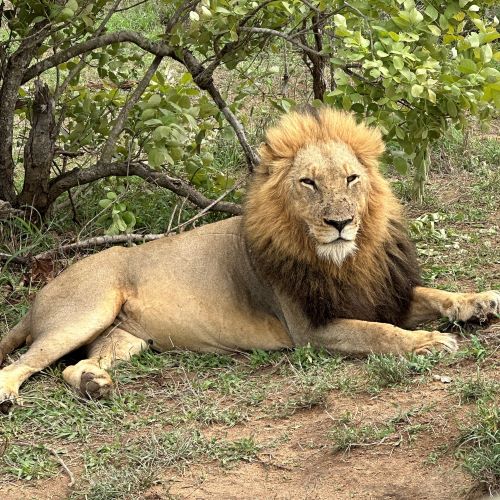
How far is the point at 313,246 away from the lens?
502 cm

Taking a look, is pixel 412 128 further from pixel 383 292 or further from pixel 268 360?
pixel 268 360

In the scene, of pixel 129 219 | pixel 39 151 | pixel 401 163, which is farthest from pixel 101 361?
pixel 401 163

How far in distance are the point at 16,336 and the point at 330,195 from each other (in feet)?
5.96

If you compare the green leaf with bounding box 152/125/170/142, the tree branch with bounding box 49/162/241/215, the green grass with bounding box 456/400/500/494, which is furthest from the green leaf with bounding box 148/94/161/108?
the green grass with bounding box 456/400/500/494

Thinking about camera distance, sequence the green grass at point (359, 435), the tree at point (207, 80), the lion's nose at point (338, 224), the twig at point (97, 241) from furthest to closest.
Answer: the twig at point (97, 241), the tree at point (207, 80), the lion's nose at point (338, 224), the green grass at point (359, 435)

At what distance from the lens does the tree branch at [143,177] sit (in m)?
6.52

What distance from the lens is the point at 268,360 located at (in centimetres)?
514

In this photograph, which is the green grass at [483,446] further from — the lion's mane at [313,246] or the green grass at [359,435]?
the lion's mane at [313,246]

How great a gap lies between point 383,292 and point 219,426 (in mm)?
1128

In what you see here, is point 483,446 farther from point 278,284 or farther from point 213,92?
point 213,92

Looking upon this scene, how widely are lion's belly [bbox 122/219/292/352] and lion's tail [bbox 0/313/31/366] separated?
503 millimetres

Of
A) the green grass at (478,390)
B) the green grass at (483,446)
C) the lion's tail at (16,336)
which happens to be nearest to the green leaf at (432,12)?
the green grass at (478,390)

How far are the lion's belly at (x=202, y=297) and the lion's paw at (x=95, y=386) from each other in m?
0.65

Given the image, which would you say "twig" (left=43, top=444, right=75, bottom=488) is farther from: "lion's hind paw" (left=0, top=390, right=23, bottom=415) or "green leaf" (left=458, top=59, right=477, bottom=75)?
"green leaf" (left=458, top=59, right=477, bottom=75)
